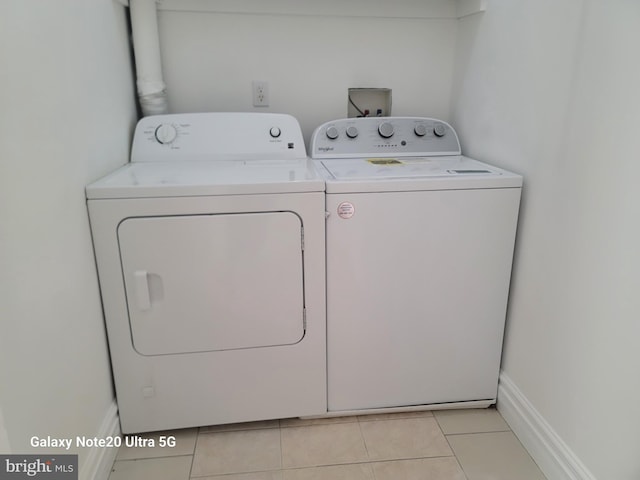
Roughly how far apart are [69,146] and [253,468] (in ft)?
3.63

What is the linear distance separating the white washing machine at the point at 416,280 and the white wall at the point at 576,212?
101mm

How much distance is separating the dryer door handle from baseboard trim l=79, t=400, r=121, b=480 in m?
0.38

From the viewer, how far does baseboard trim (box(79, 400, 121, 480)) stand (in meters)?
1.25

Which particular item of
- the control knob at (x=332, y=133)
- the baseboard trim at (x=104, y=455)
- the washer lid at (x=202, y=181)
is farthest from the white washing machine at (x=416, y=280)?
the baseboard trim at (x=104, y=455)

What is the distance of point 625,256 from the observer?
1.09 metres

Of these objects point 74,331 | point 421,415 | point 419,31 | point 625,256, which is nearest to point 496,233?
point 625,256

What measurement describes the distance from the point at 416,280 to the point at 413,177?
348mm

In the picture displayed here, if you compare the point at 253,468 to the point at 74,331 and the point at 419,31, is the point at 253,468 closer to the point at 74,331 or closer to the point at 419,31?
the point at 74,331

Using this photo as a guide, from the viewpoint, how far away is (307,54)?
1.99m

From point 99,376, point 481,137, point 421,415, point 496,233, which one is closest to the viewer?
point 99,376

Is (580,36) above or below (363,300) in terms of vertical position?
above

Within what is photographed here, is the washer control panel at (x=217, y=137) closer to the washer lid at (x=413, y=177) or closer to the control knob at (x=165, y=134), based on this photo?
the control knob at (x=165, y=134)

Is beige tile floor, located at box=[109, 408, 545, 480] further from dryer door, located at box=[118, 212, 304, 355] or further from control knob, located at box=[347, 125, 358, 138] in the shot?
control knob, located at box=[347, 125, 358, 138]

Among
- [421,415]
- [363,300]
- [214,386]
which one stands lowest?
[421,415]
